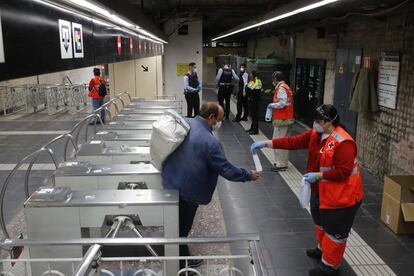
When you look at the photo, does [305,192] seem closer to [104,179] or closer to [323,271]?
[323,271]

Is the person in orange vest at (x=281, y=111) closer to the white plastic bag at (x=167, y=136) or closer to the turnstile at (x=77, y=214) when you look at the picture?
the white plastic bag at (x=167, y=136)

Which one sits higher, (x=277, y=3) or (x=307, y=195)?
(x=277, y=3)

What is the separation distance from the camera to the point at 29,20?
2.18 metres

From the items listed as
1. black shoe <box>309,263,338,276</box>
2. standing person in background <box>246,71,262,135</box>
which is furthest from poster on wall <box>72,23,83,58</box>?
standing person in background <box>246,71,262,135</box>

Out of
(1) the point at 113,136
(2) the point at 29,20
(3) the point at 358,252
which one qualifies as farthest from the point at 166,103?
(2) the point at 29,20

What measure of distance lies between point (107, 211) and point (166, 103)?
568cm

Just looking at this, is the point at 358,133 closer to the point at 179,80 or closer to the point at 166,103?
the point at 166,103

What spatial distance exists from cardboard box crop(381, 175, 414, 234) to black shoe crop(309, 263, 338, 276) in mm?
1332

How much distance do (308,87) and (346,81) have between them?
321 cm

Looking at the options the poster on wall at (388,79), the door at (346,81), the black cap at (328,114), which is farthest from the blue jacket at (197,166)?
the door at (346,81)

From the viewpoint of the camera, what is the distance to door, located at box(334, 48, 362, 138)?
7.48 metres

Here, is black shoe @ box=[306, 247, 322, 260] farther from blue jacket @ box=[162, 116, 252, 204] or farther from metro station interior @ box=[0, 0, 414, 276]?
blue jacket @ box=[162, 116, 252, 204]

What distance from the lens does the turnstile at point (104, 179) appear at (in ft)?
12.3

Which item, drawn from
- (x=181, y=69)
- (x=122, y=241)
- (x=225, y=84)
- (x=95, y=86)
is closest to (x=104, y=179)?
(x=122, y=241)
